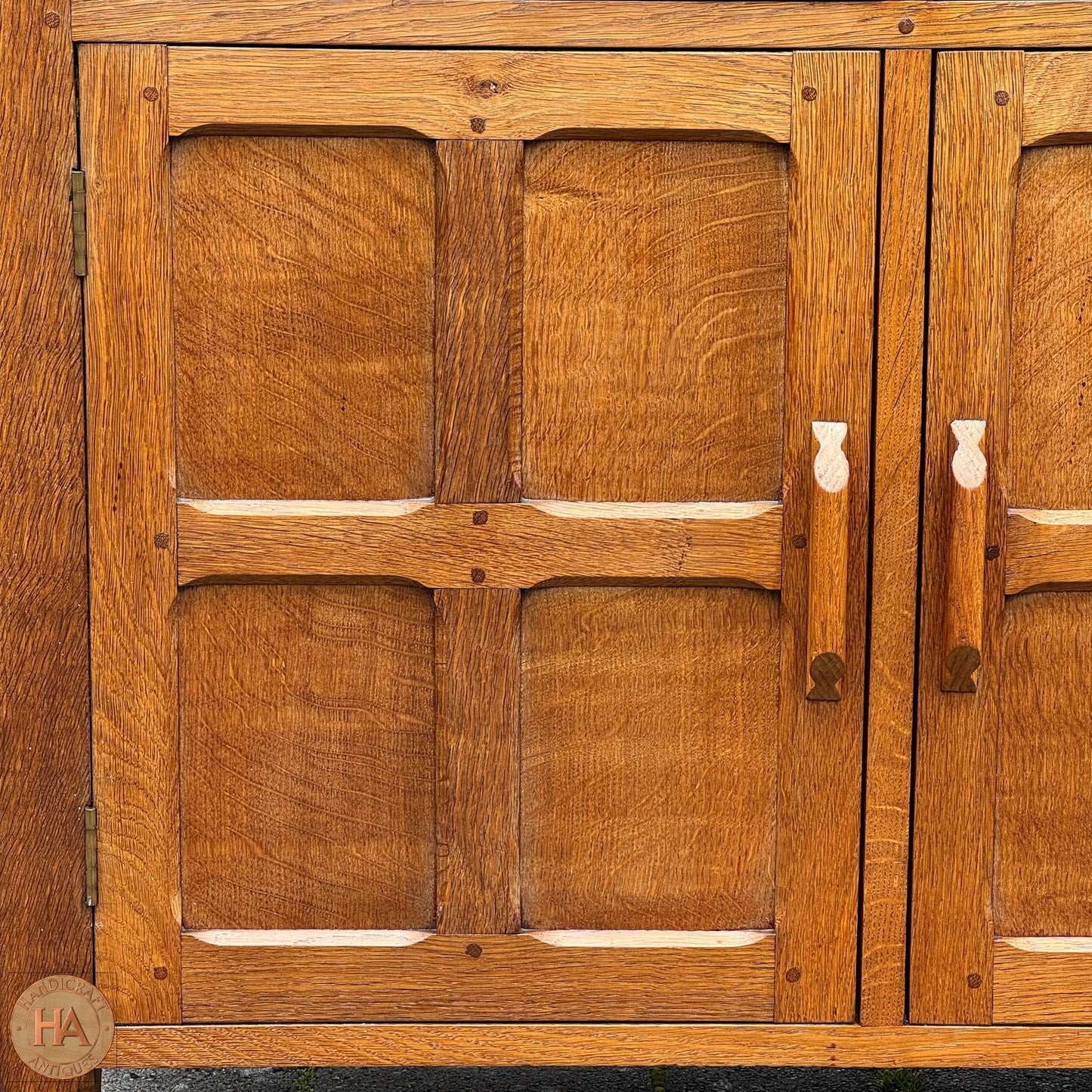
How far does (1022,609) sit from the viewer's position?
123 centimetres

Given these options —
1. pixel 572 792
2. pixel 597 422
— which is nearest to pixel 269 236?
pixel 597 422

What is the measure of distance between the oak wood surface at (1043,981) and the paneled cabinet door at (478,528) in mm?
141

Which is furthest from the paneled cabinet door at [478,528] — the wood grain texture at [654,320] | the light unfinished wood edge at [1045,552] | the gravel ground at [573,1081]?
the gravel ground at [573,1081]

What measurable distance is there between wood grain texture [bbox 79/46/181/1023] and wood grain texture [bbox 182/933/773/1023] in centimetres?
6

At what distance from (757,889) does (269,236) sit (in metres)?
0.75

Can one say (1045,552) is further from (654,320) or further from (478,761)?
(478,761)

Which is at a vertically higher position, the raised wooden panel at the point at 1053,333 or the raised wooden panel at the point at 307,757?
the raised wooden panel at the point at 1053,333

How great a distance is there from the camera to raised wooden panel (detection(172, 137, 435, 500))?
121 centimetres

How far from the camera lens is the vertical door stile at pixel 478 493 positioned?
3.94 ft

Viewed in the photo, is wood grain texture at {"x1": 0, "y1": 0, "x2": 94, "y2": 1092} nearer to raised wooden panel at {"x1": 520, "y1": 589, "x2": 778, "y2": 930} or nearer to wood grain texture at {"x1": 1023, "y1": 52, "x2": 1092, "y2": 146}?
raised wooden panel at {"x1": 520, "y1": 589, "x2": 778, "y2": 930}

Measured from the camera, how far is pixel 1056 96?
3.88 ft

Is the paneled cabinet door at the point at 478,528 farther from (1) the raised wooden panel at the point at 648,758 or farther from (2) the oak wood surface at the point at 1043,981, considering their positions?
(2) the oak wood surface at the point at 1043,981

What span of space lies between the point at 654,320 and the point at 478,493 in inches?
8.8

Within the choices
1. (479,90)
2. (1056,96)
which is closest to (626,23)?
(479,90)
